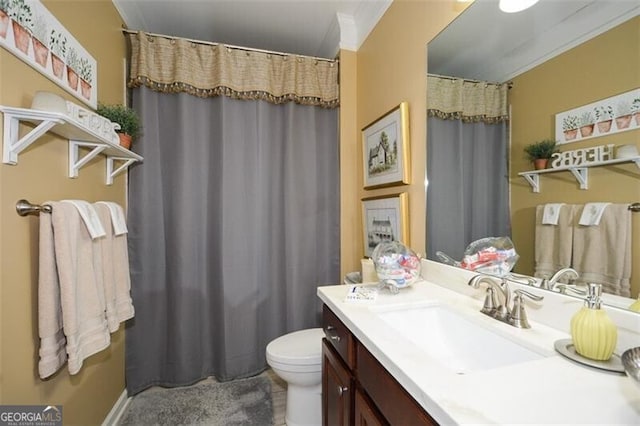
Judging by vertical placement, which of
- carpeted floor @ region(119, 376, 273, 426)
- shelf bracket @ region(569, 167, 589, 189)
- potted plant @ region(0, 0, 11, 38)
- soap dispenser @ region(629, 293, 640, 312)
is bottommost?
carpeted floor @ region(119, 376, 273, 426)

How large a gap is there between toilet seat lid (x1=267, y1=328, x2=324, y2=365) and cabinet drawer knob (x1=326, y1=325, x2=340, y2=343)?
36 cm

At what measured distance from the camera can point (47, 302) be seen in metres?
0.99

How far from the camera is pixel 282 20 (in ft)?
6.31

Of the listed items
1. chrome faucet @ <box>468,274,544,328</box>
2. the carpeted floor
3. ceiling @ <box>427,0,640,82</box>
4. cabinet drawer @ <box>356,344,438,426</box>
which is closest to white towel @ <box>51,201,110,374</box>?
the carpeted floor

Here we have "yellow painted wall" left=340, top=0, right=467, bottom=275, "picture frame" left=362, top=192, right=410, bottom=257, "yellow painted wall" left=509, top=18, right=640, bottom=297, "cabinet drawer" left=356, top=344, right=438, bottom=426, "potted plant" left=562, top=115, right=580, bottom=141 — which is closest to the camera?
"cabinet drawer" left=356, top=344, right=438, bottom=426

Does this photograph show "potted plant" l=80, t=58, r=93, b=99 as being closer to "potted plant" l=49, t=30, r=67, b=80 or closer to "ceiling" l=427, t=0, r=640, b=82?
"potted plant" l=49, t=30, r=67, b=80

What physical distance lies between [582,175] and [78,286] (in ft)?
5.98

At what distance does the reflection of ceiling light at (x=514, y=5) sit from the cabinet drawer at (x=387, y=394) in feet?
4.16

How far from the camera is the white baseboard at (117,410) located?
1.52 metres

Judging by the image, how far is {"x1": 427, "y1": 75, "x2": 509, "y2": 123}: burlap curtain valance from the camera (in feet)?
3.47

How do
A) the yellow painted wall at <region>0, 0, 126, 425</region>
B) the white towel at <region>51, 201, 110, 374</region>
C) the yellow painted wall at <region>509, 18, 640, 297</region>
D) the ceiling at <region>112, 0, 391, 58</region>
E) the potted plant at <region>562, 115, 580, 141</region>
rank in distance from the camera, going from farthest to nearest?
the ceiling at <region>112, 0, 391, 58</region> → the white towel at <region>51, 201, 110, 374</region> → the yellow painted wall at <region>0, 0, 126, 425</region> → the potted plant at <region>562, 115, 580, 141</region> → the yellow painted wall at <region>509, 18, 640, 297</region>

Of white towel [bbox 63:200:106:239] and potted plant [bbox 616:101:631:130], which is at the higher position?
potted plant [bbox 616:101:631:130]

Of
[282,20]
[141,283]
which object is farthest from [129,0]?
[141,283]

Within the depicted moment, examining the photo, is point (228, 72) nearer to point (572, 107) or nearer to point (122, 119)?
point (122, 119)
